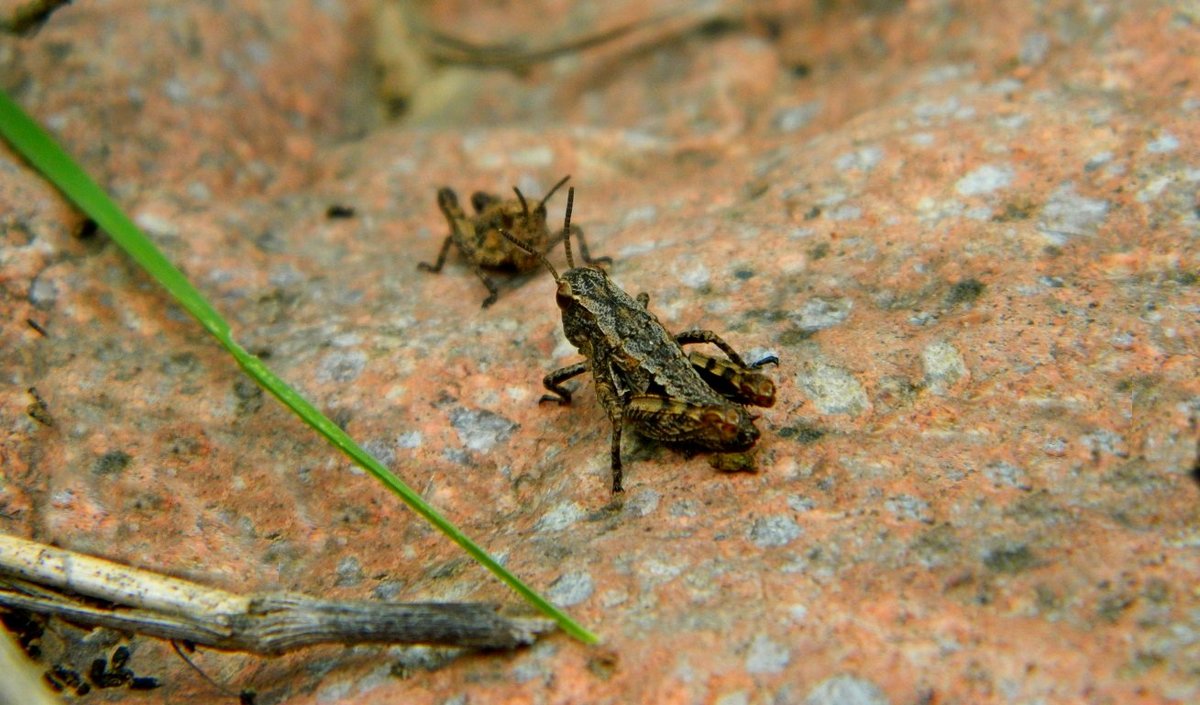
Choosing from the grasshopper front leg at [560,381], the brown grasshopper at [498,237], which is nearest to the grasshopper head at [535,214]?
the brown grasshopper at [498,237]

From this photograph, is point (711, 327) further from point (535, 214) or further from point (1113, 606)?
point (1113, 606)

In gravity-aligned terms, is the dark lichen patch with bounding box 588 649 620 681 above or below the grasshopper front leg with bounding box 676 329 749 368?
below

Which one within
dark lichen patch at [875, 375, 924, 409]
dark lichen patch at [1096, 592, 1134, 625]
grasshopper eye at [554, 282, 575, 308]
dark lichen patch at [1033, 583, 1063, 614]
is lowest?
dark lichen patch at [875, 375, 924, 409]

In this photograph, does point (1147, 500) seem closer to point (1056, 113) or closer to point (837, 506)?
point (837, 506)

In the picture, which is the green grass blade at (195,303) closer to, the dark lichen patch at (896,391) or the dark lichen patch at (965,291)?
the dark lichen patch at (896,391)

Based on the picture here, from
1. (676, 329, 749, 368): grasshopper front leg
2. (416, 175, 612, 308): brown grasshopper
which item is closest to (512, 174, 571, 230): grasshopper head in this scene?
(416, 175, 612, 308): brown grasshopper

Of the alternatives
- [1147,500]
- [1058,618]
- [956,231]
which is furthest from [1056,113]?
[1058,618]

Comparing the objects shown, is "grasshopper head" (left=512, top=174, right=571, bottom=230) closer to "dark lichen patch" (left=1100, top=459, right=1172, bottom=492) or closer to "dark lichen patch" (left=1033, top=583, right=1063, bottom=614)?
"dark lichen patch" (left=1100, top=459, right=1172, bottom=492)
